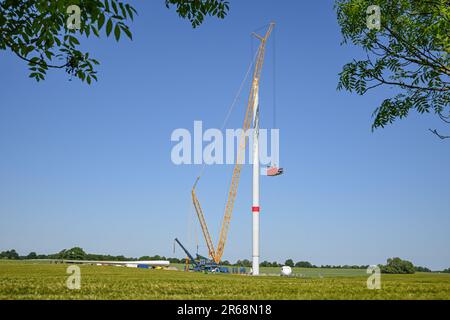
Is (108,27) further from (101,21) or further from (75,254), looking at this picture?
(75,254)

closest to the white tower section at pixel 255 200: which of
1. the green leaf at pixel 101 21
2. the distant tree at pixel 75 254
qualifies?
the green leaf at pixel 101 21

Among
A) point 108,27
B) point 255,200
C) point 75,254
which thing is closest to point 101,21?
point 108,27

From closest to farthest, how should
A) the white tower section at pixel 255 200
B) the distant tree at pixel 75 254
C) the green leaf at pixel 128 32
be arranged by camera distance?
the green leaf at pixel 128 32, the white tower section at pixel 255 200, the distant tree at pixel 75 254

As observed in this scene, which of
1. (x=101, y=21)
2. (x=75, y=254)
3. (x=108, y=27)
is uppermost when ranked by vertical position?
(x=101, y=21)

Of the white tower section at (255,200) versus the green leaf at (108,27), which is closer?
the green leaf at (108,27)

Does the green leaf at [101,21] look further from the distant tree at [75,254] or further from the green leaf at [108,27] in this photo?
the distant tree at [75,254]

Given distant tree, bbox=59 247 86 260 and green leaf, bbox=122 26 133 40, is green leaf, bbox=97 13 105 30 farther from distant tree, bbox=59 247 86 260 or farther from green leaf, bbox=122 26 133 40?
distant tree, bbox=59 247 86 260

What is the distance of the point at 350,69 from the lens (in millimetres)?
22016

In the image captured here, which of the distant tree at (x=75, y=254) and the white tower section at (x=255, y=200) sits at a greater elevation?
the white tower section at (x=255, y=200)

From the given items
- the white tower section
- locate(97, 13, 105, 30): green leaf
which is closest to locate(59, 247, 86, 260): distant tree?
the white tower section

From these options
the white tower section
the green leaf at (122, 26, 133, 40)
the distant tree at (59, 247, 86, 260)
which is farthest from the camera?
the distant tree at (59, 247, 86, 260)

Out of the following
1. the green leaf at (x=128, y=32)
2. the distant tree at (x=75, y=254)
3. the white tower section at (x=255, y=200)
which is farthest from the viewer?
the distant tree at (x=75, y=254)
